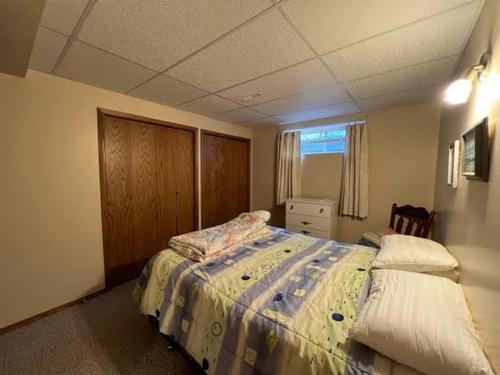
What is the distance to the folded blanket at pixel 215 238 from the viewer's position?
5.39 feet

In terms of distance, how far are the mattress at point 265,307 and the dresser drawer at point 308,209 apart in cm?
114

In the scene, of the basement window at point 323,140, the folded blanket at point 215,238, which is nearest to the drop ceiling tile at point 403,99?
the basement window at point 323,140

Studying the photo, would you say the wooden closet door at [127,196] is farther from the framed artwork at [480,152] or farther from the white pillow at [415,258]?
the framed artwork at [480,152]

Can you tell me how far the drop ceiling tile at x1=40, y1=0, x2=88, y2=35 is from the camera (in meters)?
1.09

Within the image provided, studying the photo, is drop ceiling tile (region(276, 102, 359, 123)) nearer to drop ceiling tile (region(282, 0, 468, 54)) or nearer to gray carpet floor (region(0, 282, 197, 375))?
drop ceiling tile (region(282, 0, 468, 54))

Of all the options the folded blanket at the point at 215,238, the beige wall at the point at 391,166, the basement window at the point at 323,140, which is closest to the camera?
the folded blanket at the point at 215,238

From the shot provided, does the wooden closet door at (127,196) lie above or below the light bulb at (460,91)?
below

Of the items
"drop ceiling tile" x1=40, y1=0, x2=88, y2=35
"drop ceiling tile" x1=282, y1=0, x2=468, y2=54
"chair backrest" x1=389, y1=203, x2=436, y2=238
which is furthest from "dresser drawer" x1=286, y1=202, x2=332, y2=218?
"drop ceiling tile" x1=40, y1=0, x2=88, y2=35

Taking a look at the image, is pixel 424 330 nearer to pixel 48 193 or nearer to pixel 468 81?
pixel 468 81

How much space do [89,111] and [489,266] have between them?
10.1ft

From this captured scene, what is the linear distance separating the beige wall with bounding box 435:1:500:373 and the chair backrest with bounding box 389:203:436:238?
1.10 metres

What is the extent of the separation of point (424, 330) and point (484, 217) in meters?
0.57

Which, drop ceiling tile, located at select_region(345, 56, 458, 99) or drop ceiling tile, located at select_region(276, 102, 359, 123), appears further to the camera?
drop ceiling tile, located at select_region(276, 102, 359, 123)

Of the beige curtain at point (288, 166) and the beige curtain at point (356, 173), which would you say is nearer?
the beige curtain at point (356, 173)
